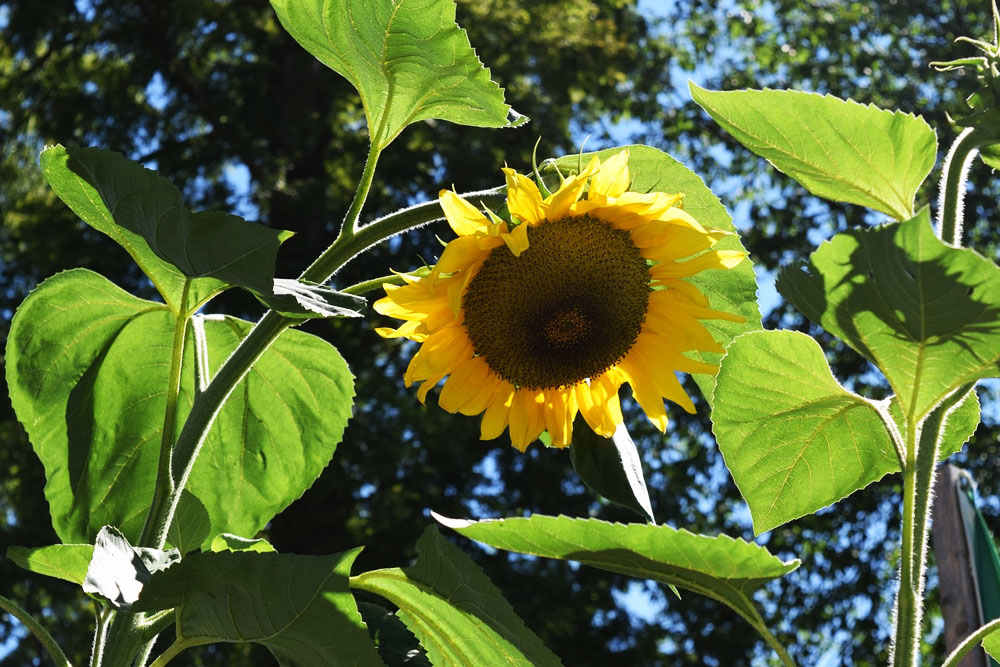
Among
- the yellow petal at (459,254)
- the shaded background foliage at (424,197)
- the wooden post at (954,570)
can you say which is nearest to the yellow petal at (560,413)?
the yellow petal at (459,254)

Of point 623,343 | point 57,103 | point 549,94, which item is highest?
point 623,343

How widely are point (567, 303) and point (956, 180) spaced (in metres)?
0.22

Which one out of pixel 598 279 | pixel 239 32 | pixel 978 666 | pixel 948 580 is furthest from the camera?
pixel 239 32

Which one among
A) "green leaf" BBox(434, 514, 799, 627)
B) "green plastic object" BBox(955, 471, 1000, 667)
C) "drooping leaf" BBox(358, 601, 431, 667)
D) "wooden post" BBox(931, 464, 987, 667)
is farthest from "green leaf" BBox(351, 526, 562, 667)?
"wooden post" BBox(931, 464, 987, 667)

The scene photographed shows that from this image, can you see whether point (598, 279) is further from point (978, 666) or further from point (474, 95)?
point (978, 666)

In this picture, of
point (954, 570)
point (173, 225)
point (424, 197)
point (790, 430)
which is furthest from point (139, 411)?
point (424, 197)

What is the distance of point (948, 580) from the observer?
227cm

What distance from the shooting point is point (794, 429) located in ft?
1.91

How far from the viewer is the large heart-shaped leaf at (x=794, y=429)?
0.54m

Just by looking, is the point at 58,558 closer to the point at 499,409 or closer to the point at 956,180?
the point at 499,409

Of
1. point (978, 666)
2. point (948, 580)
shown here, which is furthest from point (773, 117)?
point (948, 580)

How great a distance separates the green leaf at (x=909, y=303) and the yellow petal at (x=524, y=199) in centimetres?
17

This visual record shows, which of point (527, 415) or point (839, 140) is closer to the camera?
point (839, 140)

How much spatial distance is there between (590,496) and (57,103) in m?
4.18
